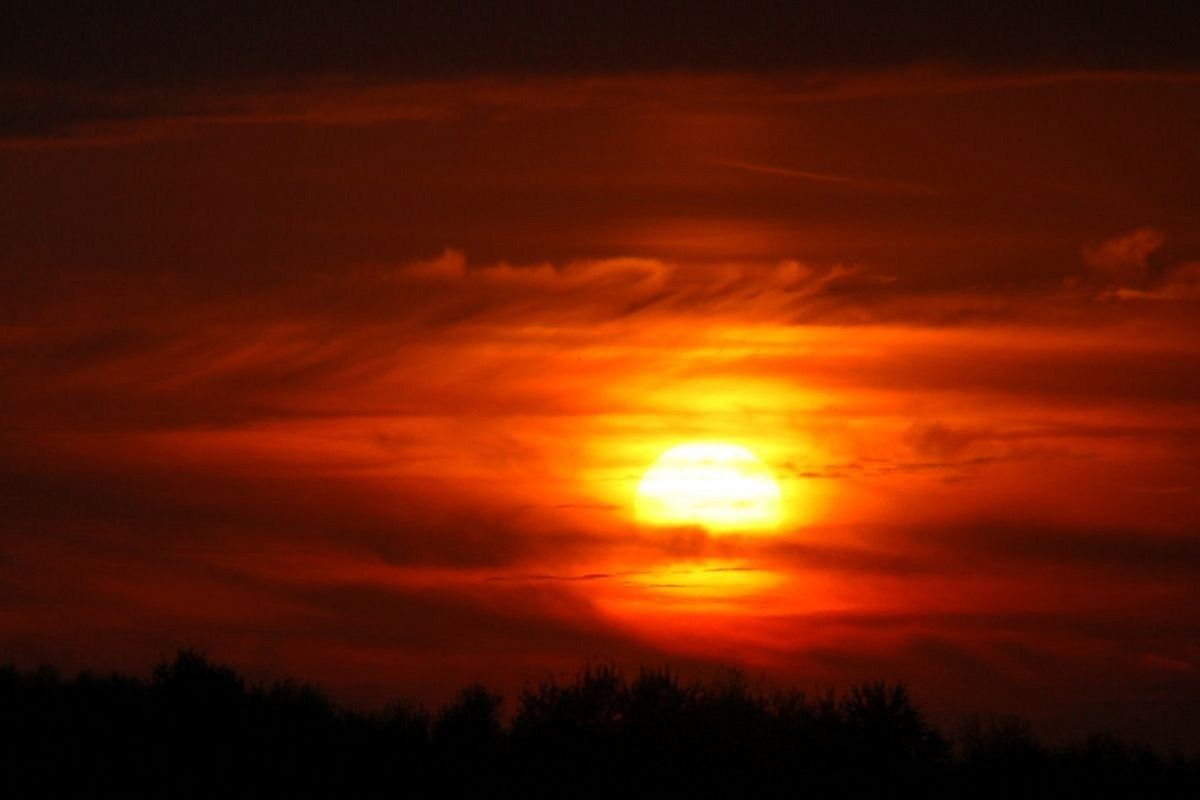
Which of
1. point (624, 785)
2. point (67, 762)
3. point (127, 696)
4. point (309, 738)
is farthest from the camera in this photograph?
point (127, 696)

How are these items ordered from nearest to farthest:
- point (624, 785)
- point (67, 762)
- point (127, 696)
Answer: point (67, 762) < point (624, 785) < point (127, 696)

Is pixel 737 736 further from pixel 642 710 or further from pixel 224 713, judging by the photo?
pixel 224 713

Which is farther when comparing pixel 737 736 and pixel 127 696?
pixel 127 696

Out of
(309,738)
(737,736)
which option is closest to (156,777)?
(309,738)

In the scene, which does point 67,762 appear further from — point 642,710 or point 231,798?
point 642,710

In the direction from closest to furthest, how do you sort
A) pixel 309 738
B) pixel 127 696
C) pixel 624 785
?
pixel 624 785, pixel 309 738, pixel 127 696

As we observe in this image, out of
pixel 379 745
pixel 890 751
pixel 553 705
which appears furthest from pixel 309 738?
pixel 890 751
